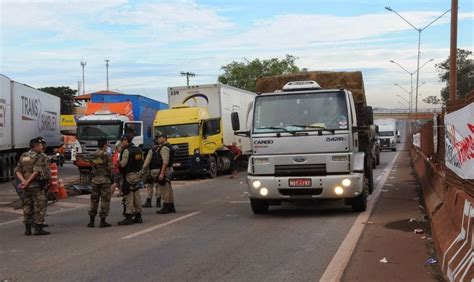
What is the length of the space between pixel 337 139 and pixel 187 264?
15.7 feet

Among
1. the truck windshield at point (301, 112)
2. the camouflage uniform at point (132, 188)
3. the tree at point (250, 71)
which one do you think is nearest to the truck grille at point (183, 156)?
the truck windshield at point (301, 112)

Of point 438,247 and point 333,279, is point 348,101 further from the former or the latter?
point 333,279

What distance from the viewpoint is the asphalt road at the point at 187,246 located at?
260 inches

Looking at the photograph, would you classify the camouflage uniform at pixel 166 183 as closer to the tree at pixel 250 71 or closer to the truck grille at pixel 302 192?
the truck grille at pixel 302 192

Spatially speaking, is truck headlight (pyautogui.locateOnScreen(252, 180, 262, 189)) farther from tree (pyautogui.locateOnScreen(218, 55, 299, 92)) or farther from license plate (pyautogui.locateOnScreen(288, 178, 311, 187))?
tree (pyautogui.locateOnScreen(218, 55, 299, 92))

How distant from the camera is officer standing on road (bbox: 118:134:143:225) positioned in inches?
425

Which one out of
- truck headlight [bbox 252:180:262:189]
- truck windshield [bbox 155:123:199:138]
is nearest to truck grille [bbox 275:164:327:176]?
truck headlight [bbox 252:180:262:189]

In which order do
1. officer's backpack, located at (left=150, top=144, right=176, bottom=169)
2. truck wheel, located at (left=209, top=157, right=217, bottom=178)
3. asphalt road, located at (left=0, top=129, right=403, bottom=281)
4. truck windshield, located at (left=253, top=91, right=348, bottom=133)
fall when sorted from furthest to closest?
truck wheel, located at (left=209, top=157, right=217, bottom=178), officer's backpack, located at (left=150, top=144, right=176, bottom=169), truck windshield, located at (left=253, top=91, right=348, bottom=133), asphalt road, located at (left=0, top=129, right=403, bottom=281)

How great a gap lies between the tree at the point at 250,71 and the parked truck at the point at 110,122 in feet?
137

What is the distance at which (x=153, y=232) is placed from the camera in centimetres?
968

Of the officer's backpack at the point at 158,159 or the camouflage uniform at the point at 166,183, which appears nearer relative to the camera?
the camouflage uniform at the point at 166,183

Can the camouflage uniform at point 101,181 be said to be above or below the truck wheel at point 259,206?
above

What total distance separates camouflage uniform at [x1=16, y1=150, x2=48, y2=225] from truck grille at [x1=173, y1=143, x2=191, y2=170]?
41.3 ft

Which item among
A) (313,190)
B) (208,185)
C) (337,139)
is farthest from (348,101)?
(208,185)
